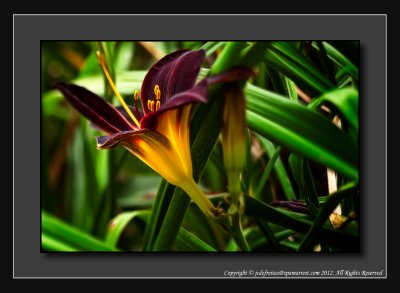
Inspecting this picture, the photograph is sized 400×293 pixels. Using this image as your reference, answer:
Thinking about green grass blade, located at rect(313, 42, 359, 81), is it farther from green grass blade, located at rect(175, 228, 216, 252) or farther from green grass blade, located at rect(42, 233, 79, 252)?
green grass blade, located at rect(42, 233, 79, 252)

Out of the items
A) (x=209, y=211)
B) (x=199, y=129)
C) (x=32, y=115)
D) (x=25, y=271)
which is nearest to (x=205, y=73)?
(x=199, y=129)

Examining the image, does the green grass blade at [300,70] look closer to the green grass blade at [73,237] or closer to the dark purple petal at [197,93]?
the dark purple petal at [197,93]

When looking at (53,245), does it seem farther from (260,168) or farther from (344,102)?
(344,102)

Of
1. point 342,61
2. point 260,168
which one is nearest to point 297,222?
point 260,168

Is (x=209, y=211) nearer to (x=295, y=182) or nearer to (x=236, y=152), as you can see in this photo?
(x=236, y=152)

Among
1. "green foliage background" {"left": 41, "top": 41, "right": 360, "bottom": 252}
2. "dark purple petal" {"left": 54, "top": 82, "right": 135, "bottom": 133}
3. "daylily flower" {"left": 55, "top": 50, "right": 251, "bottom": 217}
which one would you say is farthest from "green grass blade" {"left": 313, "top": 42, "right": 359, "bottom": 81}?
"dark purple petal" {"left": 54, "top": 82, "right": 135, "bottom": 133}

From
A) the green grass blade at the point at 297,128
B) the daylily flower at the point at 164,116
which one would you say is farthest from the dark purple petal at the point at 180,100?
the green grass blade at the point at 297,128

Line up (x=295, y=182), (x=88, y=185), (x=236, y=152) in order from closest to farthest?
(x=236, y=152)
(x=295, y=182)
(x=88, y=185)

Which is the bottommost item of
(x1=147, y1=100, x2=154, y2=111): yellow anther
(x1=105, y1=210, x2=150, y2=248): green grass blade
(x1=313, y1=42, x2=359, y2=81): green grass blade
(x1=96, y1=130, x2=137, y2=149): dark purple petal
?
(x1=105, y1=210, x2=150, y2=248): green grass blade
